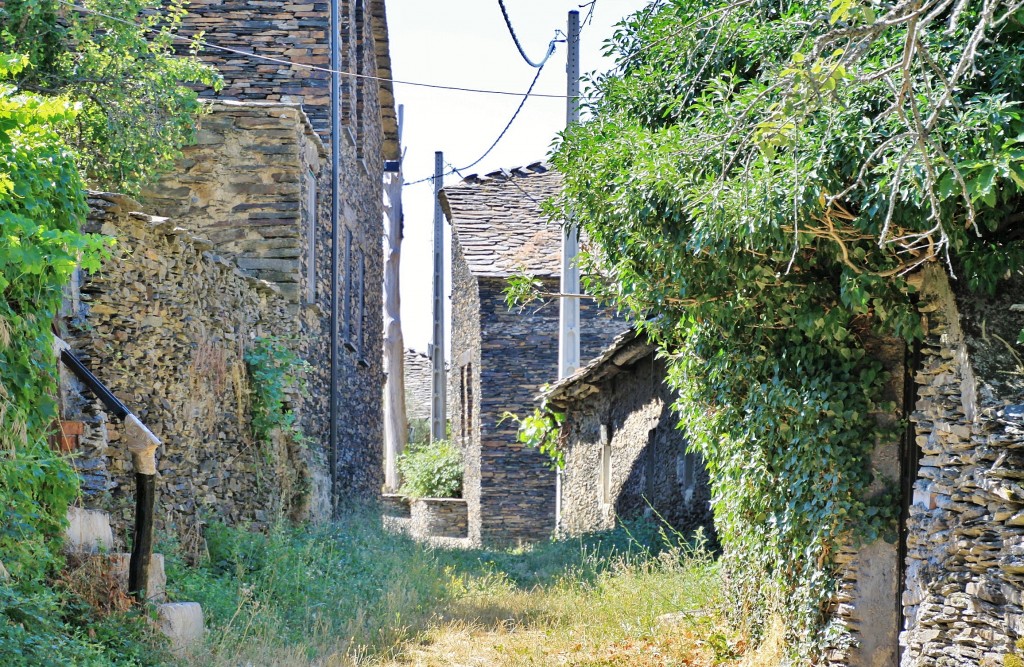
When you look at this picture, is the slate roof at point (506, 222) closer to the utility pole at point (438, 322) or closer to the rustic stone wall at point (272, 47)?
the utility pole at point (438, 322)

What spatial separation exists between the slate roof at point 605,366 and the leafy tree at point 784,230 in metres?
4.71

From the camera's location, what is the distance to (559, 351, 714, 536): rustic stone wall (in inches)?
499

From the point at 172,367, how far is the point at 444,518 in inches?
666

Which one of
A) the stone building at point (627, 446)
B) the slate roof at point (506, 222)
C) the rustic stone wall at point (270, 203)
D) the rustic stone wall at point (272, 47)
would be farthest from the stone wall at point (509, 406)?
the rustic stone wall at point (270, 203)

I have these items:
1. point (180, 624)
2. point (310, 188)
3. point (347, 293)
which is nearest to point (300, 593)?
point (180, 624)

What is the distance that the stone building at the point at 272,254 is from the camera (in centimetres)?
844

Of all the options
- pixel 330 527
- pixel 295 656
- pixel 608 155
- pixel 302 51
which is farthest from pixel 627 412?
pixel 295 656

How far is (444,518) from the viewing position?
82.1ft

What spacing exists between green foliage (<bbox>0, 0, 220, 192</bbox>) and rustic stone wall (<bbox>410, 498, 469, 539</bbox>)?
1494cm

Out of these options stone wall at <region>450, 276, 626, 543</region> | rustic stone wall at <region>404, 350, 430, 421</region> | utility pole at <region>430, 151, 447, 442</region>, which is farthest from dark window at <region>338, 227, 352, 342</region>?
rustic stone wall at <region>404, 350, 430, 421</region>

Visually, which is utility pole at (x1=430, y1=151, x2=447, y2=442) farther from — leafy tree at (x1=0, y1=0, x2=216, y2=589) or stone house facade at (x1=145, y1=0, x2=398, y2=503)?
leafy tree at (x1=0, y1=0, x2=216, y2=589)

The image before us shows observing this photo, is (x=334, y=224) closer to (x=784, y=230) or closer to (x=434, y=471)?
(x=784, y=230)

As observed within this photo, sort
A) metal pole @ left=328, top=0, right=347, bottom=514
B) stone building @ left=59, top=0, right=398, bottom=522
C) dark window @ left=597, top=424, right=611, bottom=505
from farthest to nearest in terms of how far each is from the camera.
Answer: dark window @ left=597, top=424, right=611, bottom=505
metal pole @ left=328, top=0, right=347, bottom=514
stone building @ left=59, top=0, right=398, bottom=522

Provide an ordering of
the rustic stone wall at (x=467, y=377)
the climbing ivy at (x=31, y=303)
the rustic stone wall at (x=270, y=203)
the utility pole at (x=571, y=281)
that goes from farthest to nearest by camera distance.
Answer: the rustic stone wall at (x=467, y=377)
the utility pole at (x=571, y=281)
the rustic stone wall at (x=270, y=203)
the climbing ivy at (x=31, y=303)
